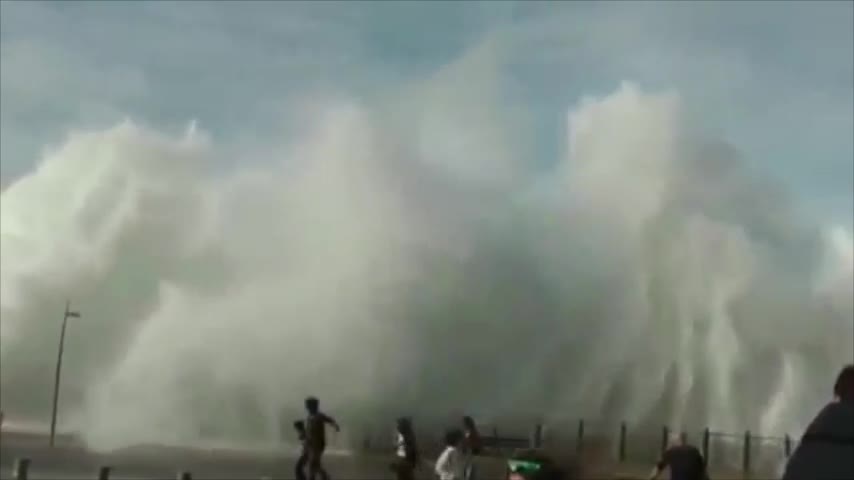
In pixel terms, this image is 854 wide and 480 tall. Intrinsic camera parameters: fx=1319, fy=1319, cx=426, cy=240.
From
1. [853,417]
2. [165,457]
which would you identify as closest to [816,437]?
[853,417]

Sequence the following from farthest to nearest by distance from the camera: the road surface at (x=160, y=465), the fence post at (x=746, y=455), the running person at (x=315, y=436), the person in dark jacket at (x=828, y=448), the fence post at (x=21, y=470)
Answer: the fence post at (x=746, y=455) < the road surface at (x=160, y=465) < the fence post at (x=21, y=470) < the running person at (x=315, y=436) < the person in dark jacket at (x=828, y=448)

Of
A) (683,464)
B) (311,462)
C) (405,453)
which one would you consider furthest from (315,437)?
(683,464)

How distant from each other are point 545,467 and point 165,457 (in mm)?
25956

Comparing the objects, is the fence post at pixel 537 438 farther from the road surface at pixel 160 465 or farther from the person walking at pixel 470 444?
the person walking at pixel 470 444

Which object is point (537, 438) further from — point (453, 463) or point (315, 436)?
point (453, 463)

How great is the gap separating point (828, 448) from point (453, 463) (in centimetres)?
1458

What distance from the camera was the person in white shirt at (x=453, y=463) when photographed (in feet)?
67.8

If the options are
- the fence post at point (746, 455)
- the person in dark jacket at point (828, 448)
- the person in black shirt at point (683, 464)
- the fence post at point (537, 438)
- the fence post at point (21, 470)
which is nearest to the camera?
the person in dark jacket at point (828, 448)

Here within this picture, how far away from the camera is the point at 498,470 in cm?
3603

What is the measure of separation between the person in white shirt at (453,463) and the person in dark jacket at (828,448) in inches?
566

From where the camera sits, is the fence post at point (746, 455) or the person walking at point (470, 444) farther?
the fence post at point (746, 455)

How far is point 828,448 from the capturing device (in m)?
6.42

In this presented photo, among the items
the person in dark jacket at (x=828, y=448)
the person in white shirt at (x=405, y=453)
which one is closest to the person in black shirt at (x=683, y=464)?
the person in white shirt at (x=405, y=453)

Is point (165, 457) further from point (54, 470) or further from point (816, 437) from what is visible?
point (816, 437)
